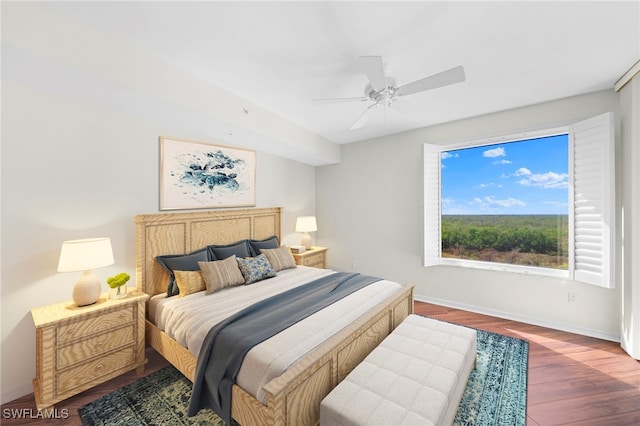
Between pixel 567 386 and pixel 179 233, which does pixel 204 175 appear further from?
pixel 567 386

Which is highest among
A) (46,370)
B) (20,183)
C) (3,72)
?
(3,72)

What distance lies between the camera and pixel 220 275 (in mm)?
2693

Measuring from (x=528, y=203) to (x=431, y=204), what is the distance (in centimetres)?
118

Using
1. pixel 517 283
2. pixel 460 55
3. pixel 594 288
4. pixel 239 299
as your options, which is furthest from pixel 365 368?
pixel 594 288

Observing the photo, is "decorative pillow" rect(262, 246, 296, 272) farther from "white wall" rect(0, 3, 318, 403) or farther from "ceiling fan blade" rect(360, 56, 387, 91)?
"ceiling fan blade" rect(360, 56, 387, 91)

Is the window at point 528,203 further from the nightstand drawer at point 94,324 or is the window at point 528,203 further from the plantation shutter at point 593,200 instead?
the nightstand drawer at point 94,324

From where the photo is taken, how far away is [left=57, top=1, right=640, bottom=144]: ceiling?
1.64m

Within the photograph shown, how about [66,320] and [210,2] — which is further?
[66,320]

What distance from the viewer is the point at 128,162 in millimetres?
2646

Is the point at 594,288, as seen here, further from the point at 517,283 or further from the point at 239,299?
the point at 239,299

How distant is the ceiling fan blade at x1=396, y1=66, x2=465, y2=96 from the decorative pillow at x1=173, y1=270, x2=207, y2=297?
106 inches

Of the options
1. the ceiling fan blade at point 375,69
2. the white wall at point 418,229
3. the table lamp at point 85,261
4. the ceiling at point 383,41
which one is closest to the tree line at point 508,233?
the white wall at point 418,229

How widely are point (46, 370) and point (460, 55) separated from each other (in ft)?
13.2

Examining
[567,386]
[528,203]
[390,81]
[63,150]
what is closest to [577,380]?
[567,386]
